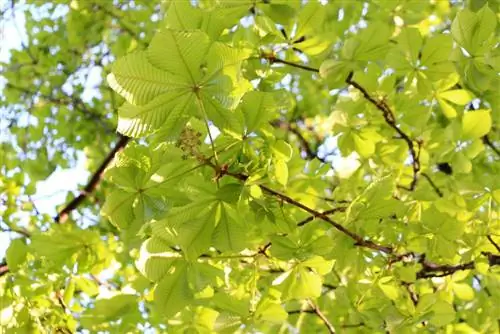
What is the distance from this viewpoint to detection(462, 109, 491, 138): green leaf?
1.63m

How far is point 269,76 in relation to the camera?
1271 mm

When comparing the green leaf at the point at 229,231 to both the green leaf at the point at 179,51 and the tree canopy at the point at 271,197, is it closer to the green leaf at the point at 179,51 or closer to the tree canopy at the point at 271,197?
the tree canopy at the point at 271,197

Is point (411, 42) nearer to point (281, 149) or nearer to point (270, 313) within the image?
point (281, 149)

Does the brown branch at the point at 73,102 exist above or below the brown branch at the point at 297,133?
above

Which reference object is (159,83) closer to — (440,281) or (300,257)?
(300,257)

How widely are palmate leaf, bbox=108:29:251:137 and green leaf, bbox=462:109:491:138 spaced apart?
962 millimetres

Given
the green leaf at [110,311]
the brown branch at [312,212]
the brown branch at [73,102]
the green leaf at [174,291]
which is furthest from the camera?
the brown branch at [73,102]

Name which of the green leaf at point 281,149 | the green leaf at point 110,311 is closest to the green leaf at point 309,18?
the green leaf at point 281,149

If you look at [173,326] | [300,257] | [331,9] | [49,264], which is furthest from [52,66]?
[300,257]

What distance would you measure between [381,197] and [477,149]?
2.21 feet

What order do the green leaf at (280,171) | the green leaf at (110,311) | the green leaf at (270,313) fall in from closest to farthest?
the green leaf at (280,171) → the green leaf at (270,313) → the green leaf at (110,311)

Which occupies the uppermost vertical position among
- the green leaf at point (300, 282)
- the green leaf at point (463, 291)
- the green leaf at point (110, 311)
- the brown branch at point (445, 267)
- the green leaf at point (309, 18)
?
the green leaf at point (309, 18)

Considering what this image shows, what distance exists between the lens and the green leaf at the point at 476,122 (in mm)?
1633

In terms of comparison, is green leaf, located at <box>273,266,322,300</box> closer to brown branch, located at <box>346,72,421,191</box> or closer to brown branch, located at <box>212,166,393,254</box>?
brown branch, located at <box>212,166,393,254</box>
